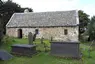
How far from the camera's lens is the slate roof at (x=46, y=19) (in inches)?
1211

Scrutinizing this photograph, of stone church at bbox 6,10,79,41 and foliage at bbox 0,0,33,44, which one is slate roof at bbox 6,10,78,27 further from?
foliage at bbox 0,0,33,44

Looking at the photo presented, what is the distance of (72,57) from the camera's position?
47.7 ft

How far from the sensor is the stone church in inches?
1179

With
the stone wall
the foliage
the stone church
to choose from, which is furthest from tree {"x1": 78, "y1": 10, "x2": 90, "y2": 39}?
the foliage

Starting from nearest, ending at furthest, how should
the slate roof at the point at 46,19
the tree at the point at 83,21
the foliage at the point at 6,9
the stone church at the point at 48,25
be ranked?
the stone church at the point at 48,25, the slate roof at the point at 46,19, the foliage at the point at 6,9, the tree at the point at 83,21

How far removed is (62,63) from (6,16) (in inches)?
1276

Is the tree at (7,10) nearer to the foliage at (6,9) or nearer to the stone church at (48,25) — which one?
the foliage at (6,9)

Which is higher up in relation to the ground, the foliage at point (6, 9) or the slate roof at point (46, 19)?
the foliage at point (6, 9)

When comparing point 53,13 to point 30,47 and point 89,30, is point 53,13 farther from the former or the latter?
point 30,47

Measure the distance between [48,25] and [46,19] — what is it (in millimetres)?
2499

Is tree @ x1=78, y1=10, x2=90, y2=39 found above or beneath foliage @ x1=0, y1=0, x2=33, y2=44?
beneath

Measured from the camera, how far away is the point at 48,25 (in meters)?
31.3

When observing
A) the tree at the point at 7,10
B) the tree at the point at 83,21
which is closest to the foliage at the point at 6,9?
the tree at the point at 7,10

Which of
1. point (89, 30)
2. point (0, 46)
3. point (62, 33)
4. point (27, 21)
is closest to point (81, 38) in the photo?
point (89, 30)
